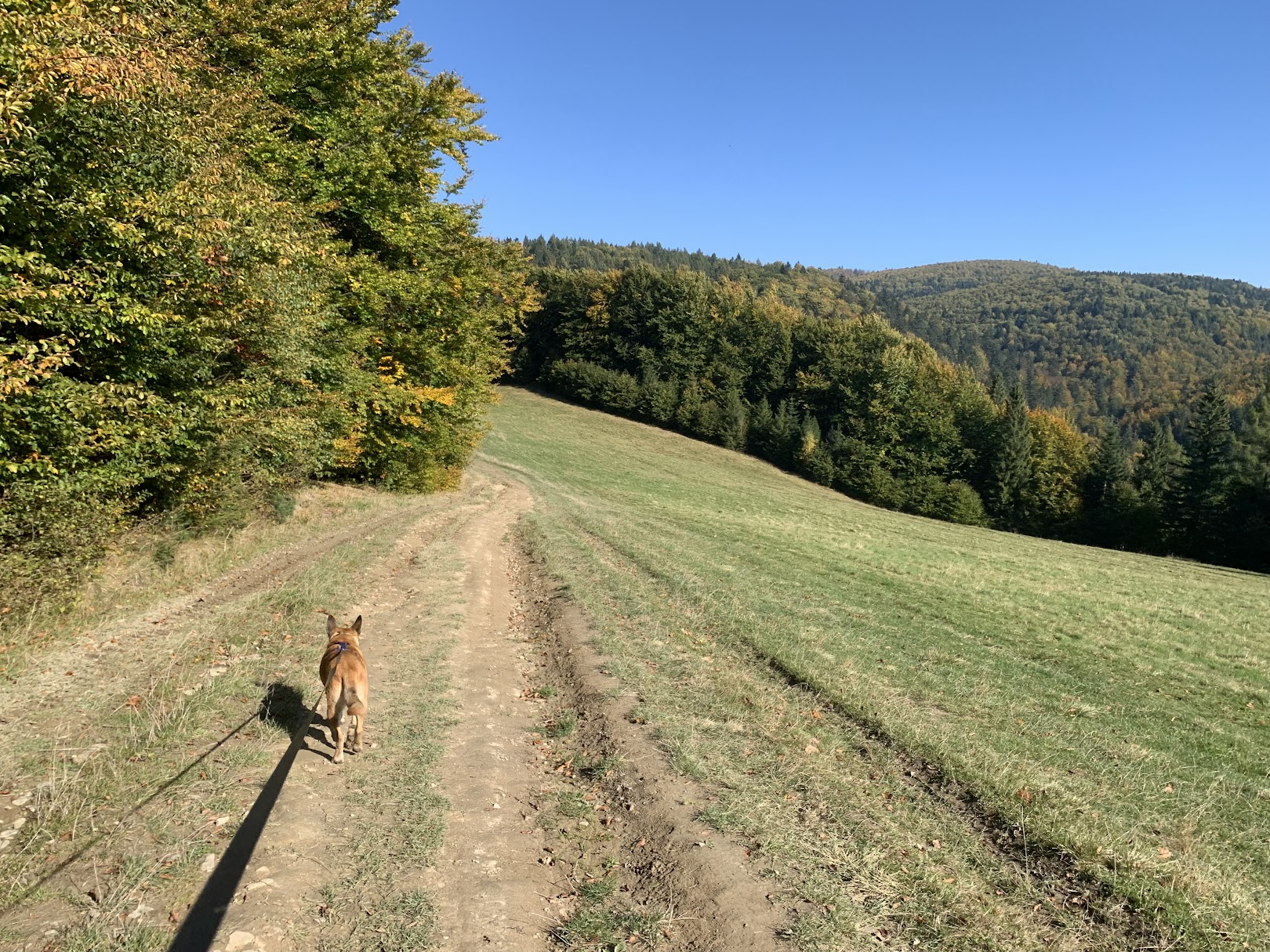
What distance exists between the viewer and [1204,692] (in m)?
11.9

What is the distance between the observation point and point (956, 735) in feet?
25.6

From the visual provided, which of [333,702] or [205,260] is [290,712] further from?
[205,260]

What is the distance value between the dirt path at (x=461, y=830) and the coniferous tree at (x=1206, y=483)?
63.4 metres

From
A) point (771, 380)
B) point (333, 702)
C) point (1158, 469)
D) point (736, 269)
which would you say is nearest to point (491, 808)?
point (333, 702)

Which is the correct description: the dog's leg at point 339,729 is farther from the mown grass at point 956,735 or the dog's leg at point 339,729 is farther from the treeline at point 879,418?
the treeline at point 879,418

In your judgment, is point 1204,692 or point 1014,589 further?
point 1014,589

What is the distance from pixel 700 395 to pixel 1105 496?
1637 inches

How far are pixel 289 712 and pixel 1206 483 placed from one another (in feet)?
225

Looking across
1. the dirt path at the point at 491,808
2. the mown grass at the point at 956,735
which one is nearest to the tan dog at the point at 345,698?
the dirt path at the point at 491,808

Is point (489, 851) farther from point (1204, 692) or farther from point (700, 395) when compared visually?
point (700, 395)

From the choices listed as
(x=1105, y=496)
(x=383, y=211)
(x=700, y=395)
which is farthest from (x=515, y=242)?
(x=1105, y=496)

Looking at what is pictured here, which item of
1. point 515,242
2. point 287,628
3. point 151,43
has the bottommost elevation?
point 287,628

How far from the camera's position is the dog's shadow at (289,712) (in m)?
6.90

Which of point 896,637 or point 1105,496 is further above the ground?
point 1105,496
